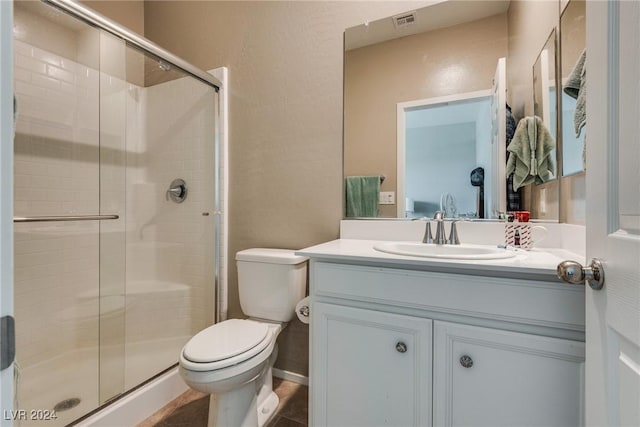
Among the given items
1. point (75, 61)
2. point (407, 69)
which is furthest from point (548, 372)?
point (75, 61)

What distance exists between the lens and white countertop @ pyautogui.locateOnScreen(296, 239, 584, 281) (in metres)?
0.80

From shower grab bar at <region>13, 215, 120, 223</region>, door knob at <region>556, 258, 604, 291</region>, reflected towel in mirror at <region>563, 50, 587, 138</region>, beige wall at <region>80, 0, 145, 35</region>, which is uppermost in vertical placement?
beige wall at <region>80, 0, 145, 35</region>

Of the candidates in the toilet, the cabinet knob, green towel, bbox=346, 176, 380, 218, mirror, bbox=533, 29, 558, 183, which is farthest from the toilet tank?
mirror, bbox=533, 29, 558, 183

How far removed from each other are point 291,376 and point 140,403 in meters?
0.75

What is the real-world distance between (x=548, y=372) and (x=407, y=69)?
131cm

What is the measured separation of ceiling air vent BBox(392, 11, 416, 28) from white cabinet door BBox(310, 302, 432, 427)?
4.41ft

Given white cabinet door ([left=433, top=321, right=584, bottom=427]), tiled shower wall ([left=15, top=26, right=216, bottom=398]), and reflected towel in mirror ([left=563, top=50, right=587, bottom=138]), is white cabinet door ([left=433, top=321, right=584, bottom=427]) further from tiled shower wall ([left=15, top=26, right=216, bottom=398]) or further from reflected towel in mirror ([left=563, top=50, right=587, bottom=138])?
tiled shower wall ([left=15, top=26, right=216, bottom=398])

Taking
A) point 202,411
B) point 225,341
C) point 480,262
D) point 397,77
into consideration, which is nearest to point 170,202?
point 225,341

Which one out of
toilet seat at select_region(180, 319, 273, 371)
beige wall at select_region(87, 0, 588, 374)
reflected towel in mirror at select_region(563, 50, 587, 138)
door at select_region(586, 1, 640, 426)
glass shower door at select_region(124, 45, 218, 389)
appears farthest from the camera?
glass shower door at select_region(124, 45, 218, 389)

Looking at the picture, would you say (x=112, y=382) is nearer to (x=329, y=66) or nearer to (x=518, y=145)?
(x=329, y=66)

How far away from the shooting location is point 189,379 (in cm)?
109

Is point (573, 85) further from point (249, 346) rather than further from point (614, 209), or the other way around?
point (249, 346)

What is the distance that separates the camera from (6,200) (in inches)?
12.1

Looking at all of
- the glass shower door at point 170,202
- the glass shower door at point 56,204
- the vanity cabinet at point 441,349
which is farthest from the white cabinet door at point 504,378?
the glass shower door at point 56,204
